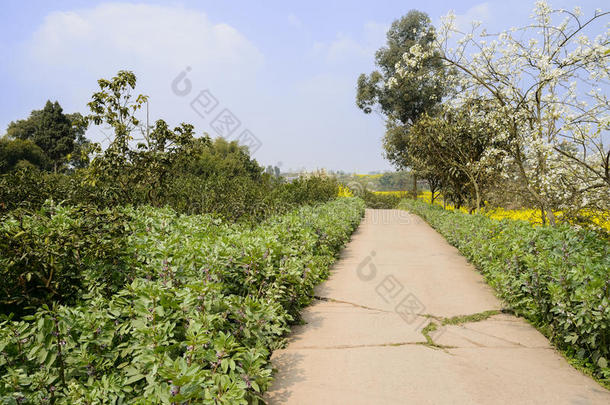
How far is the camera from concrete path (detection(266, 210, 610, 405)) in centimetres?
247

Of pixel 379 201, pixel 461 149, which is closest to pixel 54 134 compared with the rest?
pixel 379 201

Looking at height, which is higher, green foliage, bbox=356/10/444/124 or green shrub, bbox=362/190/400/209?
green foliage, bbox=356/10/444/124

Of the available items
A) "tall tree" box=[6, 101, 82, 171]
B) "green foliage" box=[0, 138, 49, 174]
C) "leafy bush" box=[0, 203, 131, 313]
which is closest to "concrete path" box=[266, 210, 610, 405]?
"leafy bush" box=[0, 203, 131, 313]

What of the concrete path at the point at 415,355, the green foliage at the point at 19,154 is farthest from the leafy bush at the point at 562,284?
the green foliage at the point at 19,154

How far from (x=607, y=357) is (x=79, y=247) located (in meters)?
3.91

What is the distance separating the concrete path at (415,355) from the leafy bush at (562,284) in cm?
17

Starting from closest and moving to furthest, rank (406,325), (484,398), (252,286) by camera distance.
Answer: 1. (484,398)
2. (252,286)
3. (406,325)

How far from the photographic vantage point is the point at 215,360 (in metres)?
1.97

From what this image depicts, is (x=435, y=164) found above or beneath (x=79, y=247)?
above

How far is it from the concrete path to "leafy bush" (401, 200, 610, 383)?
17cm

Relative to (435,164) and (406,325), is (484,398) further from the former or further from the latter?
(435,164)

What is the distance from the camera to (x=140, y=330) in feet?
6.29

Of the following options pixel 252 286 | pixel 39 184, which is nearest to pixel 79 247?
pixel 252 286

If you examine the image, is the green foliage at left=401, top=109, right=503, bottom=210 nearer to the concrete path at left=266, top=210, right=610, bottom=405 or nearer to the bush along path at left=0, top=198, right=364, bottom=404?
the concrete path at left=266, top=210, right=610, bottom=405
